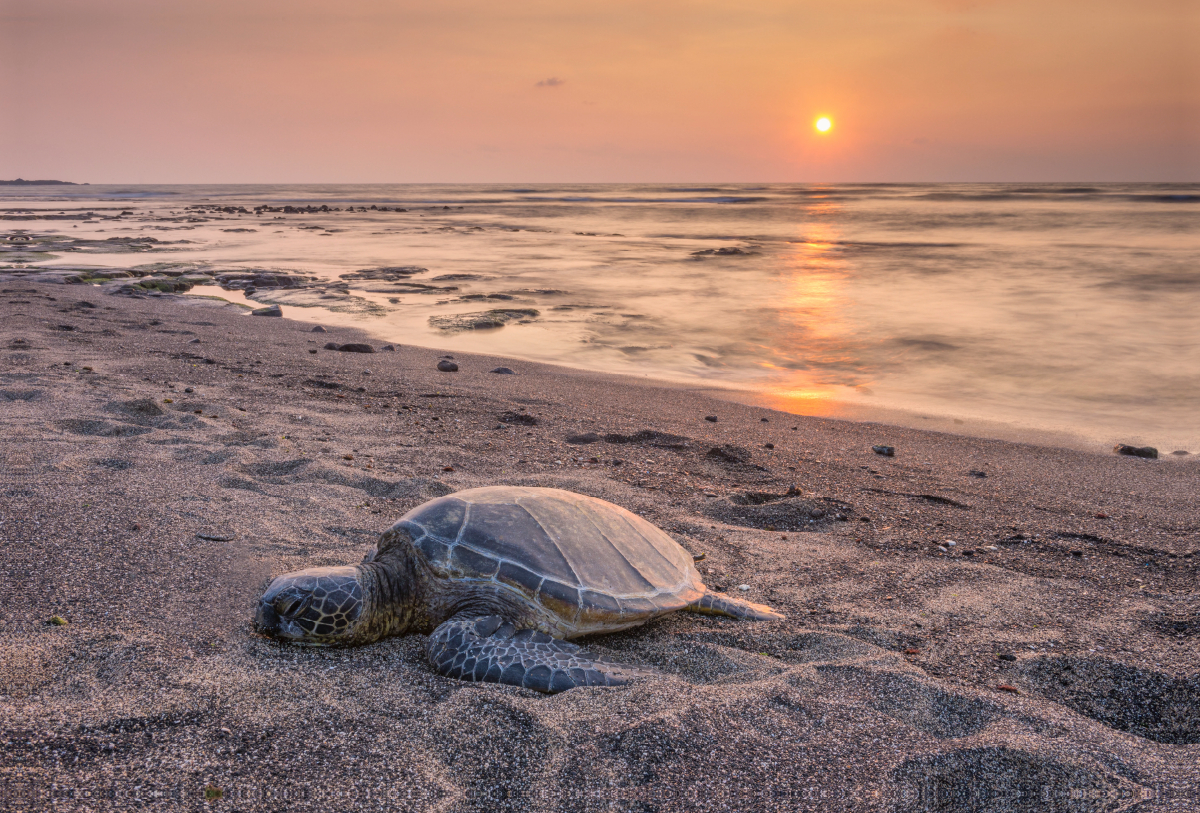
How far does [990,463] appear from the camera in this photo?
21.0ft

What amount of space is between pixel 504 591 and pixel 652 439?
341 cm

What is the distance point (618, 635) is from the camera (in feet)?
11.4

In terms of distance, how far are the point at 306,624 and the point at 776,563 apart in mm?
2568

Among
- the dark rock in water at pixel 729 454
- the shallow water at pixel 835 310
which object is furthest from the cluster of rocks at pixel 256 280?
the dark rock in water at pixel 729 454

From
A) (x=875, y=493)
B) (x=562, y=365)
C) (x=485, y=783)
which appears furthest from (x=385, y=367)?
(x=485, y=783)

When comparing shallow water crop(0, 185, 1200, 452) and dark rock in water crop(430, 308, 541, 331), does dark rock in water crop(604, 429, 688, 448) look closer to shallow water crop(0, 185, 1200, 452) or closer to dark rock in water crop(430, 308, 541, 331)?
shallow water crop(0, 185, 1200, 452)

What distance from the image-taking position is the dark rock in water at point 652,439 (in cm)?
641

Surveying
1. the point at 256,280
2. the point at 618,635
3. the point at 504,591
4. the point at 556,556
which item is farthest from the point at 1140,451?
the point at 256,280

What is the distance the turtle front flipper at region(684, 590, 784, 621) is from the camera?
11.8 ft

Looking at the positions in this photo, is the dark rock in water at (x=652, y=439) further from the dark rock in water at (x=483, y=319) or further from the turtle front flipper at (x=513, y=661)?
the dark rock in water at (x=483, y=319)

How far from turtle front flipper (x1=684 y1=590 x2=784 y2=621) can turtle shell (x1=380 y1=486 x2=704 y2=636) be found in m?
0.06

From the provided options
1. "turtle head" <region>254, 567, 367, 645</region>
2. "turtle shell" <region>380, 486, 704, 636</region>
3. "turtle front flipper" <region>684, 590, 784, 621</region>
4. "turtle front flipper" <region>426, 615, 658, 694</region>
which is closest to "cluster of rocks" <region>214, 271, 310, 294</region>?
"turtle shell" <region>380, 486, 704, 636</region>

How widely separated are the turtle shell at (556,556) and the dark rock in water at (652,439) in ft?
8.75

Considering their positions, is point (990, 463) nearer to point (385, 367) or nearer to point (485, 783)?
point (485, 783)
